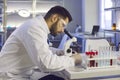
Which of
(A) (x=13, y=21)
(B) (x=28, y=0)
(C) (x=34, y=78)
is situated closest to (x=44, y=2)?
(B) (x=28, y=0)

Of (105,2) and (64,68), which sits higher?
(105,2)

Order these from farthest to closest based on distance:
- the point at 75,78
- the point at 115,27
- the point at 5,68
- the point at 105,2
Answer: the point at 105,2, the point at 115,27, the point at 5,68, the point at 75,78

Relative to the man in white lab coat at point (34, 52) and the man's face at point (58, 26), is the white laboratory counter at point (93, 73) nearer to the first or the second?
the man in white lab coat at point (34, 52)

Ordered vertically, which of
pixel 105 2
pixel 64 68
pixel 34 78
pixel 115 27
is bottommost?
pixel 34 78

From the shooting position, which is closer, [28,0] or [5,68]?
[5,68]

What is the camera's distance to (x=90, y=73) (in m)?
1.39

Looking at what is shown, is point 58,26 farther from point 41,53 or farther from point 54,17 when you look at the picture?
point 41,53

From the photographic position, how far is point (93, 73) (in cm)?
140

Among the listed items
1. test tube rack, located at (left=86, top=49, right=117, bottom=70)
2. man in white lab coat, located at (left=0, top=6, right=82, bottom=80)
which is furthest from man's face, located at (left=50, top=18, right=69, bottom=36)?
test tube rack, located at (left=86, top=49, right=117, bottom=70)

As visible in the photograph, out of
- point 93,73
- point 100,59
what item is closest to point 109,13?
point 100,59

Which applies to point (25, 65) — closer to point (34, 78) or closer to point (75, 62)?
point (34, 78)

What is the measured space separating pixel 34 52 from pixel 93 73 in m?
0.43

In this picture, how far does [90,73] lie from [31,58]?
0.43m

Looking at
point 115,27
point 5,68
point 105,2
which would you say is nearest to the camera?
point 5,68
